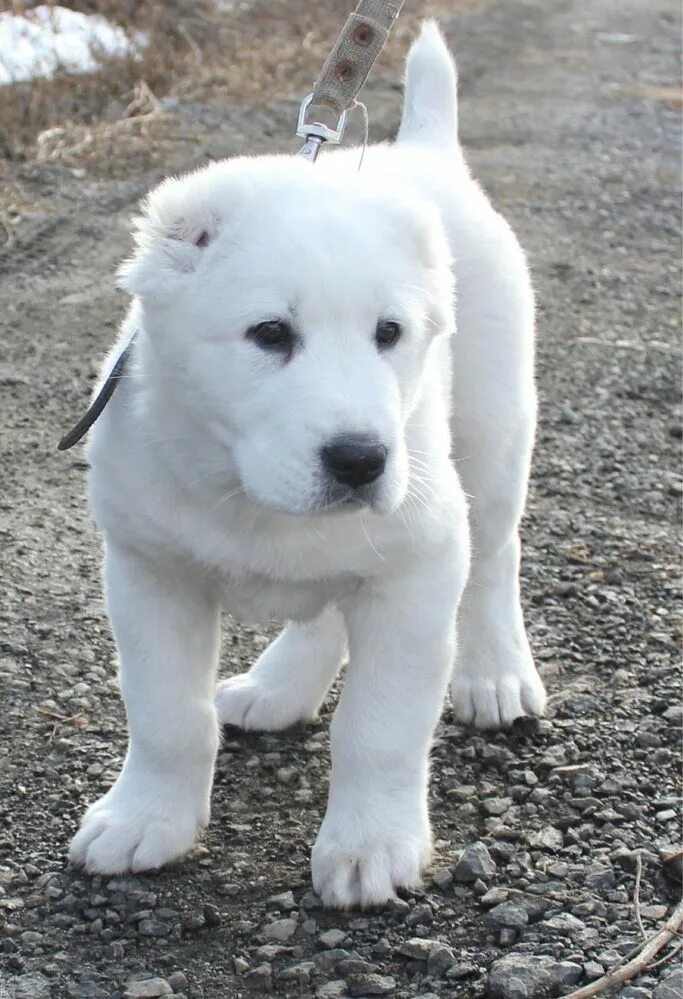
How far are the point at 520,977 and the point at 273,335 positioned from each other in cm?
133

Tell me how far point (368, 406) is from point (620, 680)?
179 cm

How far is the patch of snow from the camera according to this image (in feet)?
31.4

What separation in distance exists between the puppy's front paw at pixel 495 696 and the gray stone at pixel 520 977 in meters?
1.01

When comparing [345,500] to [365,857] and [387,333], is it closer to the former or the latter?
[387,333]

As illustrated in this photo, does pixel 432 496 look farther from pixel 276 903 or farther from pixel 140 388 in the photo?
pixel 276 903

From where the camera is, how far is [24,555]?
14.8ft

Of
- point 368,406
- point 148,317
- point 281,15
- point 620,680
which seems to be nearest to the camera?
point 368,406

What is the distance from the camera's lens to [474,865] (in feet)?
10.5

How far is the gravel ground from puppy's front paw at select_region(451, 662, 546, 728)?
49 millimetres

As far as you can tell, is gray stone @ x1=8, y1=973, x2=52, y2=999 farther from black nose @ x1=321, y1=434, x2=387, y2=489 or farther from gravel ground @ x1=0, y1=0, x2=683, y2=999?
black nose @ x1=321, y1=434, x2=387, y2=489

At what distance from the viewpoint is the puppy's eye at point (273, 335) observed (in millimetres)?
2703

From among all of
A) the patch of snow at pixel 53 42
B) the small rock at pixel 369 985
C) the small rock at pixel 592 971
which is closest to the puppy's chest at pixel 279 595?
the small rock at pixel 369 985

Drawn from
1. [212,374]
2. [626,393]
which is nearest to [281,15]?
[626,393]

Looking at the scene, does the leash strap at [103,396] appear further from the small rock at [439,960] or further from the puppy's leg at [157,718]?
the small rock at [439,960]
